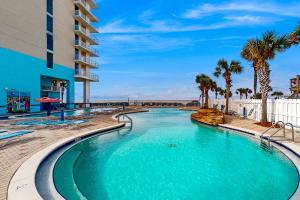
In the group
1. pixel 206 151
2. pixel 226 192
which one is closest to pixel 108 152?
pixel 206 151

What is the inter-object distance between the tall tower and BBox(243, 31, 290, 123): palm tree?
3335 centimetres

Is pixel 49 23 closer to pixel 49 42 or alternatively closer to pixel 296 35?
pixel 49 42

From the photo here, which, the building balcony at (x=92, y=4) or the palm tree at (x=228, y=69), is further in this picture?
the building balcony at (x=92, y=4)

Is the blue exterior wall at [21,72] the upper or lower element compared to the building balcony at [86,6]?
lower

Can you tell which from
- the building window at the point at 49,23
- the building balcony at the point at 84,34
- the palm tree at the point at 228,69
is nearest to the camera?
the palm tree at the point at 228,69

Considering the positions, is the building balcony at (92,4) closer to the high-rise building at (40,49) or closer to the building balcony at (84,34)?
the high-rise building at (40,49)

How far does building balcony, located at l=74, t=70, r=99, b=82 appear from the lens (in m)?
46.0

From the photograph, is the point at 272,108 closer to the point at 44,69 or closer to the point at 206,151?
the point at 206,151

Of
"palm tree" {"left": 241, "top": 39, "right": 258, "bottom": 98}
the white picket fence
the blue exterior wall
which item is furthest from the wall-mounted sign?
the white picket fence

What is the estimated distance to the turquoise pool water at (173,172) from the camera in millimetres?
6738

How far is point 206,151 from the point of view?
12188mm

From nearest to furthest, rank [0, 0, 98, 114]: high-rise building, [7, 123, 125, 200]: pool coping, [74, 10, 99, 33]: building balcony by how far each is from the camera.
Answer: [7, 123, 125, 200]: pool coping → [0, 0, 98, 114]: high-rise building → [74, 10, 99, 33]: building balcony

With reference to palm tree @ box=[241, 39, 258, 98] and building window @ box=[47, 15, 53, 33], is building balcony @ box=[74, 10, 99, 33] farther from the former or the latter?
palm tree @ box=[241, 39, 258, 98]

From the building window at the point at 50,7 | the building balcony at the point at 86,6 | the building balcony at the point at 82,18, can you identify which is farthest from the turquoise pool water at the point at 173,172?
the building balcony at the point at 86,6
